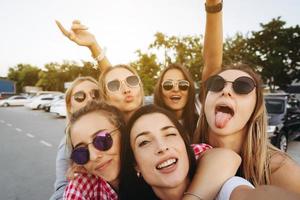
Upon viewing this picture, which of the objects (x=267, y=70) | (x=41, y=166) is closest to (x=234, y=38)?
(x=267, y=70)

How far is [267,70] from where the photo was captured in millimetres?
33719

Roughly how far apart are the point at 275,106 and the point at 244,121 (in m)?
6.94

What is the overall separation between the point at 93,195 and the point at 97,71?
232 cm

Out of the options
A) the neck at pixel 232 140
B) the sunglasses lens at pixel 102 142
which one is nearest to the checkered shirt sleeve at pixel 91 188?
the sunglasses lens at pixel 102 142

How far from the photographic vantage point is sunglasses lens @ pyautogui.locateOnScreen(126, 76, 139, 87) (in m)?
3.37

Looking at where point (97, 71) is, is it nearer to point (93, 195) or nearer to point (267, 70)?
point (93, 195)

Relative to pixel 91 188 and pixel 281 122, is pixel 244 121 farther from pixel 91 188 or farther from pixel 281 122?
pixel 281 122

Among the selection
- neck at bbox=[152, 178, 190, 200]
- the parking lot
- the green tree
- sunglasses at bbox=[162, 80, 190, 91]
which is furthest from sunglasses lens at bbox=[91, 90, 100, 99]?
the green tree

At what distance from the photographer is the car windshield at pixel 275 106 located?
843 centimetres

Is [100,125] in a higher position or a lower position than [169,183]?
higher

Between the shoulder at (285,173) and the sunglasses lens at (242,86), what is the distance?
0.53 m

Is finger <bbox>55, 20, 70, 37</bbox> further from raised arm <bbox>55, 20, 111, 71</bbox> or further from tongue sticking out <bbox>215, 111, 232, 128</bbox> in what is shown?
tongue sticking out <bbox>215, 111, 232, 128</bbox>

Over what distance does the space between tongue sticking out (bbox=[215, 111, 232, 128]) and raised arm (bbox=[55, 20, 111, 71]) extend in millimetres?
1931

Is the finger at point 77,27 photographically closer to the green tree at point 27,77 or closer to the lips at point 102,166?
the lips at point 102,166
